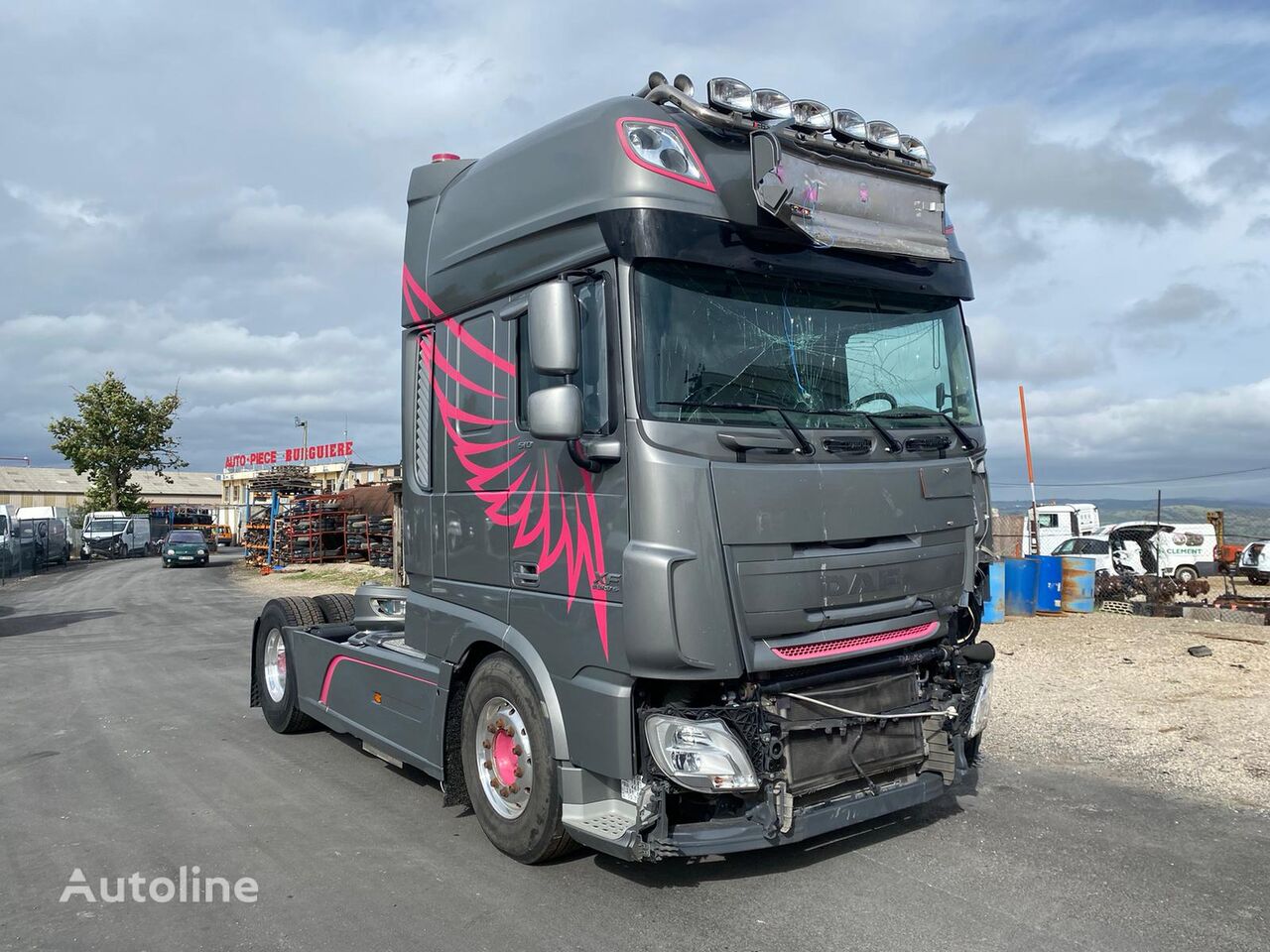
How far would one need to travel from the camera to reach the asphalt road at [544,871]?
3.91 m

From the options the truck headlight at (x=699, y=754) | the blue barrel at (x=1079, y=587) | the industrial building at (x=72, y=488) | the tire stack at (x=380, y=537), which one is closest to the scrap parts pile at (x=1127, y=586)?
the blue barrel at (x=1079, y=587)

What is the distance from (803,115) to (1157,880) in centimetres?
404

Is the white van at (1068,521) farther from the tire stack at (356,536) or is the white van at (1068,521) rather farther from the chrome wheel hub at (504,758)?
the chrome wheel hub at (504,758)

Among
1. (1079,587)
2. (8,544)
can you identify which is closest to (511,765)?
(1079,587)

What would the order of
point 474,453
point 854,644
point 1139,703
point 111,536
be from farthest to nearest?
point 111,536 → point 1139,703 → point 474,453 → point 854,644

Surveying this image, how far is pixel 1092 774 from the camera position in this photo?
6383 mm

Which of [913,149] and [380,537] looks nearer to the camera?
[913,149]

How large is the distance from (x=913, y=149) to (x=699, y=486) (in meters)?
2.49

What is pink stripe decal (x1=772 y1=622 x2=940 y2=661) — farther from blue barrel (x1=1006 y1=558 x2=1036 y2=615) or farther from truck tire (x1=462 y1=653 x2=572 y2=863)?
blue barrel (x1=1006 y1=558 x2=1036 y2=615)

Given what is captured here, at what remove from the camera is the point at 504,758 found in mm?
4762

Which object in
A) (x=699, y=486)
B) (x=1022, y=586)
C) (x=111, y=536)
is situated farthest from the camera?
(x=111, y=536)

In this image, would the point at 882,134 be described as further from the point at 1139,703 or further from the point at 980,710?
the point at 1139,703

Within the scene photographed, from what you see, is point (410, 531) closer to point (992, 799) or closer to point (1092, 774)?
point (992, 799)

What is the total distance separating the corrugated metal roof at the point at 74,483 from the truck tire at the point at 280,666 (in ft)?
263
